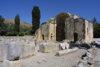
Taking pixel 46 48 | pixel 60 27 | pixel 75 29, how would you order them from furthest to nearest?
1. pixel 60 27
2. pixel 75 29
3. pixel 46 48

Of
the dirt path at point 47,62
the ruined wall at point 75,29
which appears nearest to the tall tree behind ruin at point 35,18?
the ruined wall at point 75,29

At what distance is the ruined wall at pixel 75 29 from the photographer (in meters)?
17.0

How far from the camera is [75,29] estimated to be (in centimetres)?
1791

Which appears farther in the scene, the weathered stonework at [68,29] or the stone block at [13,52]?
the weathered stonework at [68,29]

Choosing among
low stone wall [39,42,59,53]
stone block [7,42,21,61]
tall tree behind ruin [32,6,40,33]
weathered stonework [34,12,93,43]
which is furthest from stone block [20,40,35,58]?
tall tree behind ruin [32,6,40,33]

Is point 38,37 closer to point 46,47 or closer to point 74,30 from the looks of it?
point 74,30

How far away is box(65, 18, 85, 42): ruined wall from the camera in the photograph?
16969 mm

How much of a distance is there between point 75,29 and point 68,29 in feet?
5.13

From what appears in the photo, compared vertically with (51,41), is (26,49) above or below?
above

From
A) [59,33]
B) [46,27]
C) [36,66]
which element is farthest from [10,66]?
[59,33]

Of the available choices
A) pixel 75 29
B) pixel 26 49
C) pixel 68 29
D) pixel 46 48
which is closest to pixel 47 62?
pixel 26 49

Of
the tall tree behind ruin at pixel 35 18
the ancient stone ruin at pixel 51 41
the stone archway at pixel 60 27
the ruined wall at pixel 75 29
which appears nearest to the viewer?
the ancient stone ruin at pixel 51 41

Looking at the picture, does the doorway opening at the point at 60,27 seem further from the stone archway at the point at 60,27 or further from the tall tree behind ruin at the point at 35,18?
the tall tree behind ruin at the point at 35,18

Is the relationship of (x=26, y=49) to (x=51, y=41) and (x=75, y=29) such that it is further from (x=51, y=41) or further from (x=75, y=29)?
(x=75, y=29)
